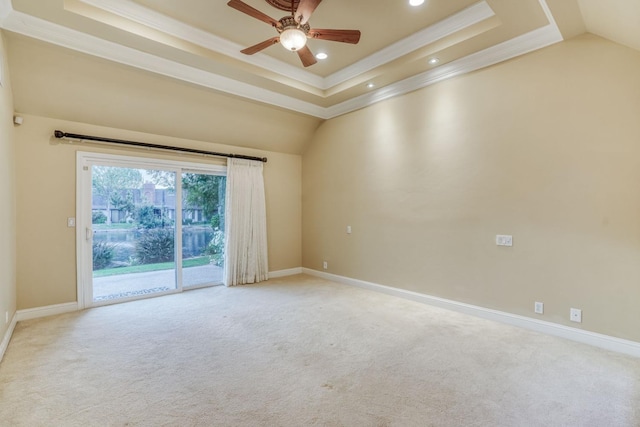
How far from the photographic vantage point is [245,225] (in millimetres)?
5699

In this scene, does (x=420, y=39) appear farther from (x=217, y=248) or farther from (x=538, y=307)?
(x=217, y=248)

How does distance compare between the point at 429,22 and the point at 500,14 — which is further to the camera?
the point at 429,22

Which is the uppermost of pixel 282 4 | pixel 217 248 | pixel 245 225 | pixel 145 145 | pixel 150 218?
pixel 282 4

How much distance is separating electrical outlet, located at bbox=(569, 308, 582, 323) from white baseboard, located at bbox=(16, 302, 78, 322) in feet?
20.1

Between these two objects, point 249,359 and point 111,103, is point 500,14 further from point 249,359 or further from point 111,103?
point 111,103

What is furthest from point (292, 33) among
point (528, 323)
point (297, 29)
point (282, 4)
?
point (528, 323)

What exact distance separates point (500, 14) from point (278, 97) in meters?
3.19

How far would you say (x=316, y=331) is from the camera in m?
3.47

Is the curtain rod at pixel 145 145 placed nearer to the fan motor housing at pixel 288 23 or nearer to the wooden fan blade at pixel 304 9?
the fan motor housing at pixel 288 23

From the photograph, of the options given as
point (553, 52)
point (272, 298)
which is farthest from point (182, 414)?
point (553, 52)

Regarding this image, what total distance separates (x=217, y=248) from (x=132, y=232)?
143cm

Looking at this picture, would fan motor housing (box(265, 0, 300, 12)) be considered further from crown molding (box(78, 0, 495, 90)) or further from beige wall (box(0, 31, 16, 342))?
beige wall (box(0, 31, 16, 342))

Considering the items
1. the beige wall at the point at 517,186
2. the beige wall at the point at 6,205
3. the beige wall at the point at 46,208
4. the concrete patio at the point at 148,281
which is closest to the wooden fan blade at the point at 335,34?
the beige wall at the point at 517,186

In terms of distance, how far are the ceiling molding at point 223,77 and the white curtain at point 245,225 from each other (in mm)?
1423
